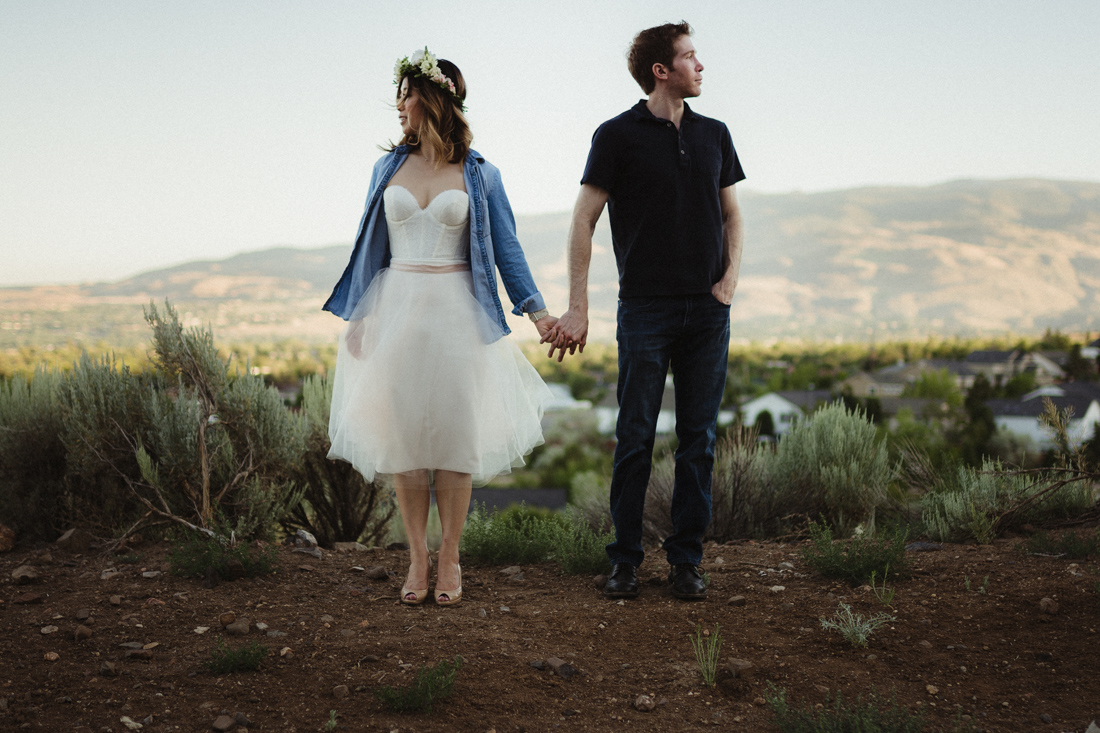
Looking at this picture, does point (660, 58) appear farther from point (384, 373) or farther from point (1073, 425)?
point (1073, 425)

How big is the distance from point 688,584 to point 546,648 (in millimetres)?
763

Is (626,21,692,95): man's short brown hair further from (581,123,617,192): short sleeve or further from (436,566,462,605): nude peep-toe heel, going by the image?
(436,566,462,605): nude peep-toe heel

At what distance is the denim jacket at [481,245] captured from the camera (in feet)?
10.8

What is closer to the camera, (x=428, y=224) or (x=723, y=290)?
(x=428, y=224)

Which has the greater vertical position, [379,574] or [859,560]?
[859,560]

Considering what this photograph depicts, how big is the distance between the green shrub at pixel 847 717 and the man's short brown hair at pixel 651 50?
242cm

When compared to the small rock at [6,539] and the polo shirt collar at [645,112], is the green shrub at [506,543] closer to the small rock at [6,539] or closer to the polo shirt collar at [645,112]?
the polo shirt collar at [645,112]

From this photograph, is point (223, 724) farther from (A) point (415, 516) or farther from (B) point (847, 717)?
(B) point (847, 717)

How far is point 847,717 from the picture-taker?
213 centimetres

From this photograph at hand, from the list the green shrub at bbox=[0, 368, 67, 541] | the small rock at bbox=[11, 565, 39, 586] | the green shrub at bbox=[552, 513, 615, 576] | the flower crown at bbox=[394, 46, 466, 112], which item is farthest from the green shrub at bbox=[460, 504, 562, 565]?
the green shrub at bbox=[0, 368, 67, 541]

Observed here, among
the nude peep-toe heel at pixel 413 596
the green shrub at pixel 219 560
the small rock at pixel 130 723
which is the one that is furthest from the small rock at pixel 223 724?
the green shrub at pixel 219 560

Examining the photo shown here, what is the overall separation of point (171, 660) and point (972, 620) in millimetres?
2906

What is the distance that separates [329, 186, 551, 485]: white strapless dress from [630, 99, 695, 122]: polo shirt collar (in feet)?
2.63

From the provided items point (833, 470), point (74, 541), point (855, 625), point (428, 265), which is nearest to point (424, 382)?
point (428, 265)
